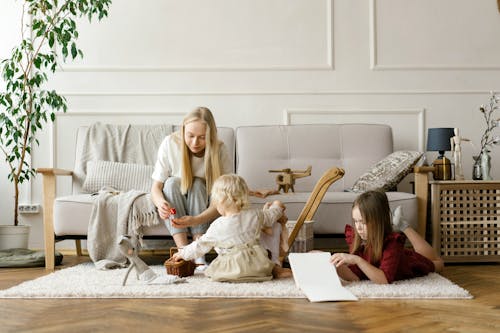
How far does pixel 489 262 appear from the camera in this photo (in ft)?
11.7

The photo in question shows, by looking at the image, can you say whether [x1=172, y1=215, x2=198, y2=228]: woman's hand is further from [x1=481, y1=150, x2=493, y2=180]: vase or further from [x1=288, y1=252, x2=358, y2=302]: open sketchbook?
[x1=481, y1=150, x2=493, y2=180]: vase

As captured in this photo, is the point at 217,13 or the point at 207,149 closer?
the point at 207,149

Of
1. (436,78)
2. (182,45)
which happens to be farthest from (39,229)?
(436,78)

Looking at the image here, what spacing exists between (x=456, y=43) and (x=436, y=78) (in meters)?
0.26

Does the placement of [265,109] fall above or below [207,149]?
above

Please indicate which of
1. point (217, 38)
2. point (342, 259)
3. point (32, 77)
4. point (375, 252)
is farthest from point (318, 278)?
point (32, 77)

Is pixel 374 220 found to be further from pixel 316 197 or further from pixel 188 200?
pixel 188 200

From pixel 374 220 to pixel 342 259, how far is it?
241mm

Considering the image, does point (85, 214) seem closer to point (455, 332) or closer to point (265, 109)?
point (265, 109)

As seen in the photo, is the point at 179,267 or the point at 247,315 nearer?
the point at 247,315

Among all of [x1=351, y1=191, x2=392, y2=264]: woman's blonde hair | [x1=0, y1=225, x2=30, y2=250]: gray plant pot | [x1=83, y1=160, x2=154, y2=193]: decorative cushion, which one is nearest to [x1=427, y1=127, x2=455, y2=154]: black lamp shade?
[x1=351, y1=191, x2=392, y2=264]: woman's blonde hair

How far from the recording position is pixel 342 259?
2551 mm

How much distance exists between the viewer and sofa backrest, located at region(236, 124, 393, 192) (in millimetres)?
3900

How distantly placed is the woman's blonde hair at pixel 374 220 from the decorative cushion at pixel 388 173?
880 millimetres
